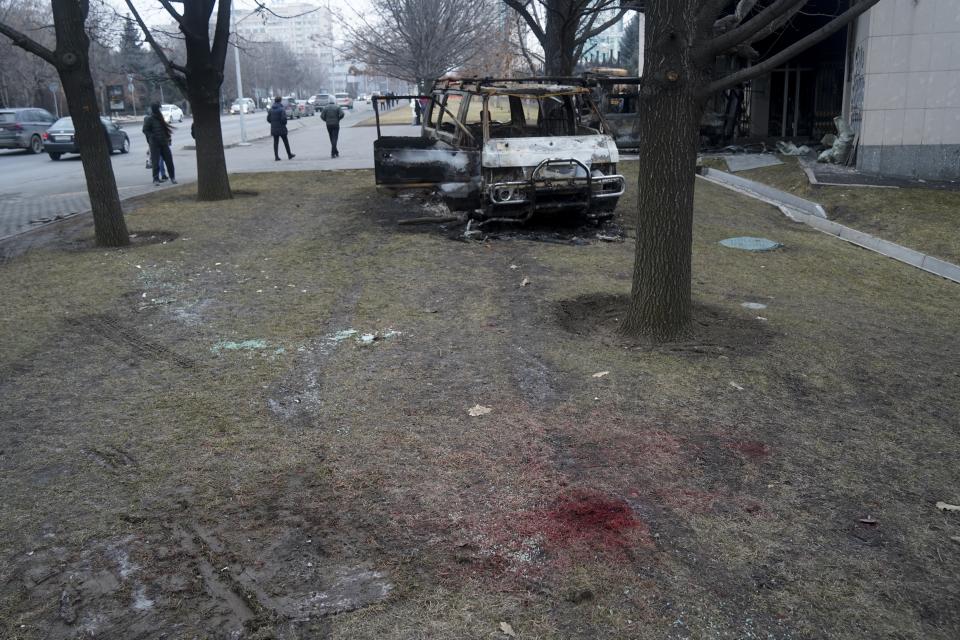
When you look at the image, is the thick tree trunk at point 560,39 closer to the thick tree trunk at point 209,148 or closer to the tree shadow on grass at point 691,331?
the thick tree trunk at point 209,148

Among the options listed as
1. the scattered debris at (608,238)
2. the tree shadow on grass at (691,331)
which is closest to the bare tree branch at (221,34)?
the scattered debris at (608,238)

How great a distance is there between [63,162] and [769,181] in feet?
72.8

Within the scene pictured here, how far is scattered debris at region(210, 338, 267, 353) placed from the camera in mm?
6320

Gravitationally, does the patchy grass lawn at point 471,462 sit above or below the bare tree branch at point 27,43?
below

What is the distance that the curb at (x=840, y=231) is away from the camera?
9484 millimetres

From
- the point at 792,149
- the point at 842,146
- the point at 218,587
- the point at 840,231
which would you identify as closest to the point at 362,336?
the point at 218,587

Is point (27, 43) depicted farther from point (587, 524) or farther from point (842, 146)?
point (842, 146)

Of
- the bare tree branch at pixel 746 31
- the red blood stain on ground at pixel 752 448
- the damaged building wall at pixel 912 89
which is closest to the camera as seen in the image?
the red blood stain on ground at pixel 752 448

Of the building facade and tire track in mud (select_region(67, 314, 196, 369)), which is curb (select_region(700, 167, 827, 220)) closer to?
the building facade

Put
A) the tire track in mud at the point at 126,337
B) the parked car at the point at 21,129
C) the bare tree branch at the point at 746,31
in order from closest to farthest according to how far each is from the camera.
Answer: the bare tree branch at the point at 746,31
the tire track in mud at the point at 126,337
the parked car at the point at 21,129

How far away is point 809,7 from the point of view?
2219cm

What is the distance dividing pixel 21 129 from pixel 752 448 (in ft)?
103

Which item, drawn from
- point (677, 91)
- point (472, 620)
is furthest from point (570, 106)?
point (472, 620)

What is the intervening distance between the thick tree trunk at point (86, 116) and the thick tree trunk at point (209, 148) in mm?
4127
